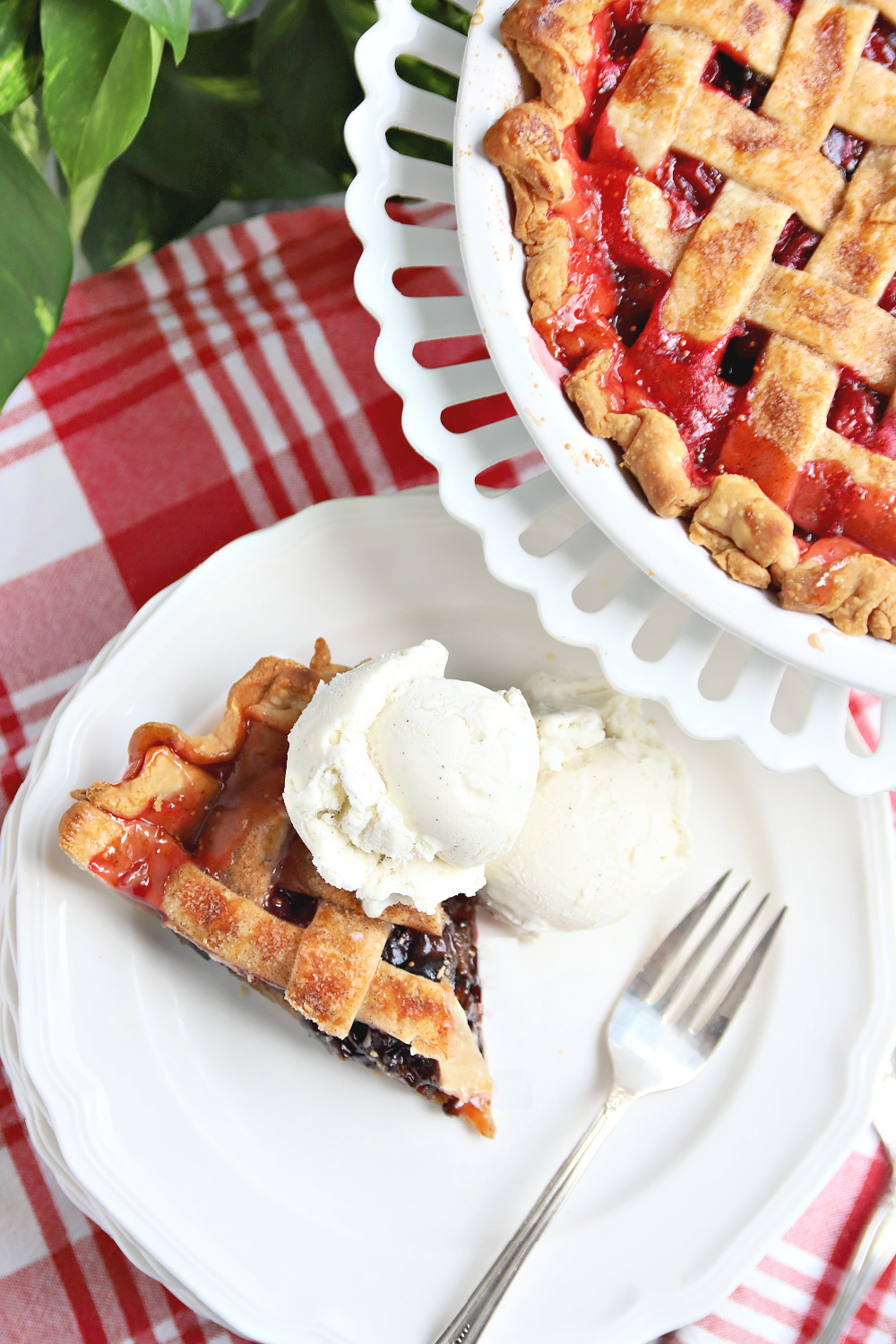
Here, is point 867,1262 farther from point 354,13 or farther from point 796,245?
point 354,13

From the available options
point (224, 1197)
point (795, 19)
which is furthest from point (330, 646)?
point (795, 19)

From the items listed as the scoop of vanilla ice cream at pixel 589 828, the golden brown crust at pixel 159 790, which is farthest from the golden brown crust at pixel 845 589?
the golden brown crust at pixel 159 790

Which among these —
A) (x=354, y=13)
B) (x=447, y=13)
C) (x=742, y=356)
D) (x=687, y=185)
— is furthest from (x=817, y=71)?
(x=354, y=13)

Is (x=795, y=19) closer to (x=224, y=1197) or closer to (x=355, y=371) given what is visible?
(x=355, y=371)

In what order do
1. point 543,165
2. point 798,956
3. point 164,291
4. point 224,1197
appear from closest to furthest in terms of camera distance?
point 543,165 → point 224,1197 → point 798,956 → point 164,291

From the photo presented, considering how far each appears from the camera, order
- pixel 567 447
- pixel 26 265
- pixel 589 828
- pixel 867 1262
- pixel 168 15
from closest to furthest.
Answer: pixel 168 15 < pixel 567 447 < pixel 26 265 < pixel 589 828 < pixel 867 1262

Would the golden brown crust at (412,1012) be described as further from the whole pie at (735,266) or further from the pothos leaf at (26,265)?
the pothos leaf at (26,265)
